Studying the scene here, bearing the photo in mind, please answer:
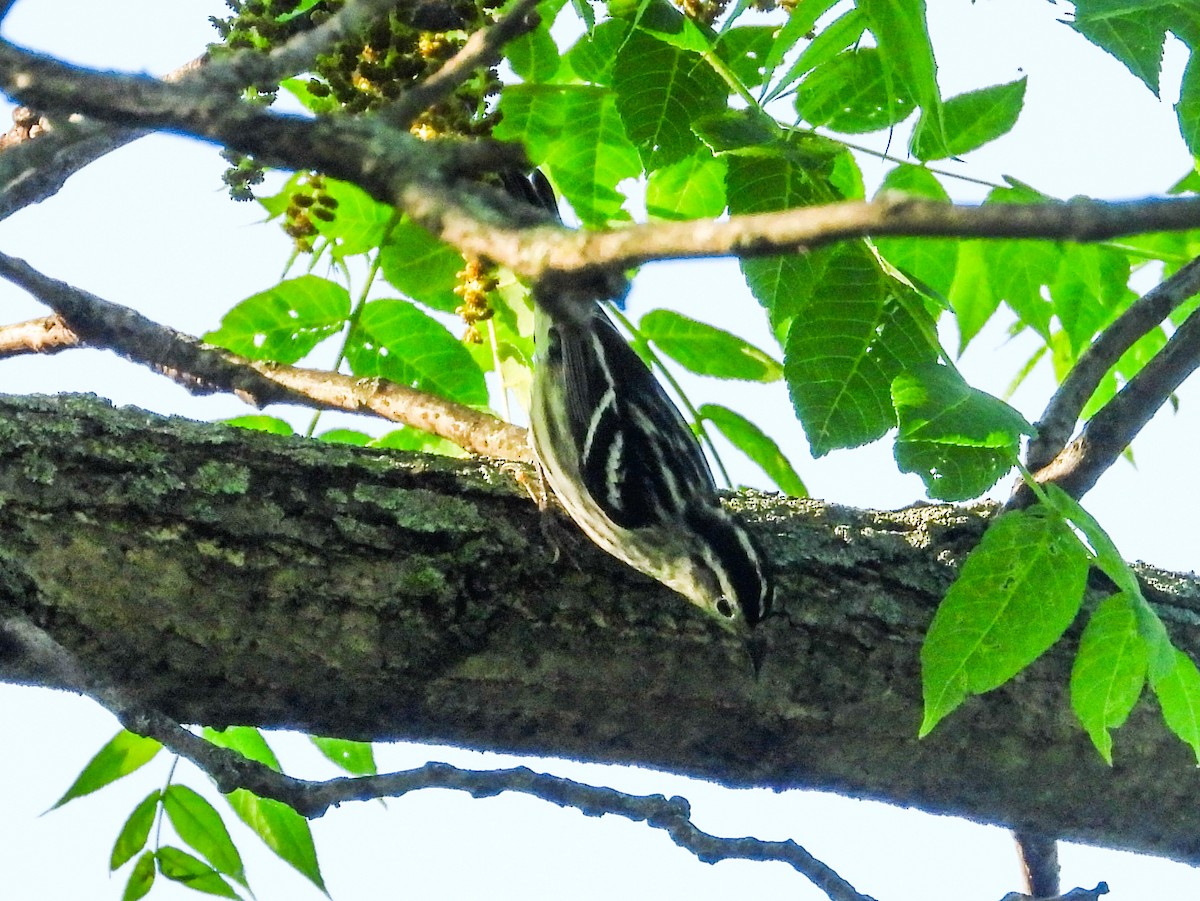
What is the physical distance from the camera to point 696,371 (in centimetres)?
314

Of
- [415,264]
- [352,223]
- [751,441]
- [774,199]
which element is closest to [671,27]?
[774,199]

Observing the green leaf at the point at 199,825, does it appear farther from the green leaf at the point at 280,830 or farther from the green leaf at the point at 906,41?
the green leaf at the point at 906,41

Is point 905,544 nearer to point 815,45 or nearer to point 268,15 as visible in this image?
point 815,45

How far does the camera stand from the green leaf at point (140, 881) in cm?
267

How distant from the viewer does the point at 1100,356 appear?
285 cm

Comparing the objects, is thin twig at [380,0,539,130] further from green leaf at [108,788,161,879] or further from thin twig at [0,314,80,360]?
thin twig at [0,314,80,360]

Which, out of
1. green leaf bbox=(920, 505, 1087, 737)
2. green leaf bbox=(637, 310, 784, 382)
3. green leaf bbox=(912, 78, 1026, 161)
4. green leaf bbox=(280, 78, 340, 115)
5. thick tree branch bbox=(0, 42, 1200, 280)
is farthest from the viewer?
green leaf bbox=(637, 310, 784, 382)

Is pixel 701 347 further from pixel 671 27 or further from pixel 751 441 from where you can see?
pixel 671 27

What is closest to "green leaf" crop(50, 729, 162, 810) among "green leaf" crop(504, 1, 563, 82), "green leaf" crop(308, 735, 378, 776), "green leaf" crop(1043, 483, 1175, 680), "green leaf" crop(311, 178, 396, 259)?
"green leaf" crop(308, 735, 378, 776)

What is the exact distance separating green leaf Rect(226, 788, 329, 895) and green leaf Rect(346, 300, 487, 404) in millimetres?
979

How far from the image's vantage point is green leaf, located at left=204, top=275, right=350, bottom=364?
3.02 meters

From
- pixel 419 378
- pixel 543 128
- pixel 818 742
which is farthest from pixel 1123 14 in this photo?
pixel 419 378

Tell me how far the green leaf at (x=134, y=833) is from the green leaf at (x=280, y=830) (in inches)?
6.8

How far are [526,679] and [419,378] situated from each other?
0.89 metres
